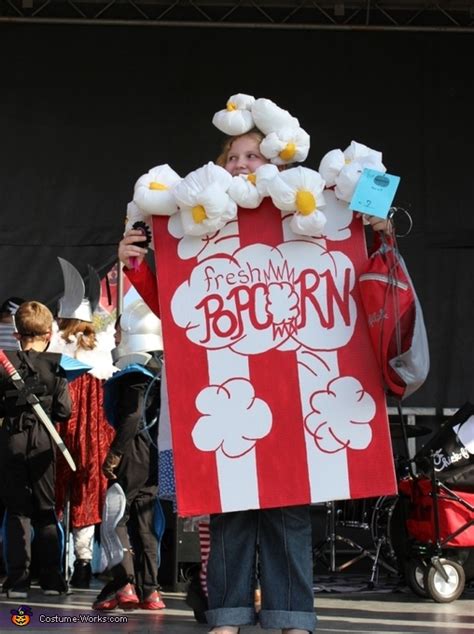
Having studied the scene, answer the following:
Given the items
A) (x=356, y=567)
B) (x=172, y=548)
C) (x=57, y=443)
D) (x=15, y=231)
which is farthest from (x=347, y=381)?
(x=15, y=231)

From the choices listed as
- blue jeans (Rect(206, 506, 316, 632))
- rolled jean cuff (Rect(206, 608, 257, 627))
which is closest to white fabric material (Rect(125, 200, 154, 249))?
blue jeans (Rect(206, 506, 316, 632))

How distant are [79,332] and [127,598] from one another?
188 cm

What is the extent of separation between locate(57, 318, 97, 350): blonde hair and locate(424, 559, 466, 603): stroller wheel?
2292 millimetres

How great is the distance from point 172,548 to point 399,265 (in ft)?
10.8

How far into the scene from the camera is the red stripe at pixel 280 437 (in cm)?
322

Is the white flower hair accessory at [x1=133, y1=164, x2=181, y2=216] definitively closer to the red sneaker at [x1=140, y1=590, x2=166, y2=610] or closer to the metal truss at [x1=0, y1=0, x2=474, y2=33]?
the red sneaker at [x1=140, y1=590, x2=166, y2=610]

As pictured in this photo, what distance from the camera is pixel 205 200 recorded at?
3232 millimetres

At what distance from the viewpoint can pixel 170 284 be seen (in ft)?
11.0

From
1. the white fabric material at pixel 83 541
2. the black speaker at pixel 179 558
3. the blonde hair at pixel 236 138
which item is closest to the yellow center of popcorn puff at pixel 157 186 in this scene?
the blonde hair at pixel 236 138

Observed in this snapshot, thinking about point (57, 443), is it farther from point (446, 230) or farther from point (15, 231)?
point (446, 230)

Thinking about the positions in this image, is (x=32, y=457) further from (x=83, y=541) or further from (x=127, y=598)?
(x=127, y=598)

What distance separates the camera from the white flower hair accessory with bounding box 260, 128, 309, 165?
3.47m

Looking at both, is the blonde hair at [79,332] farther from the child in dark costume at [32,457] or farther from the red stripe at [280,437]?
the red stripe at [280,437]

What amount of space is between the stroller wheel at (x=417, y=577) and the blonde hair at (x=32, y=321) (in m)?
2.23
